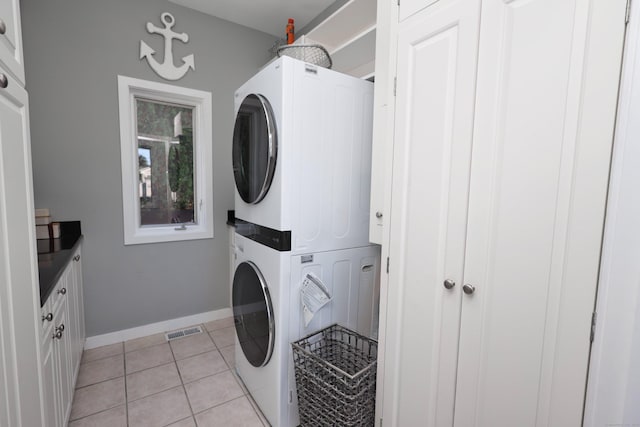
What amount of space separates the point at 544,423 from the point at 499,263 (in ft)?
1.35

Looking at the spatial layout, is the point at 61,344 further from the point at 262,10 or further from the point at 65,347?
the point at 262,10

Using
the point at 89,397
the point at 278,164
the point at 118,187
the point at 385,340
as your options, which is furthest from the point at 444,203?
the point at 118,187

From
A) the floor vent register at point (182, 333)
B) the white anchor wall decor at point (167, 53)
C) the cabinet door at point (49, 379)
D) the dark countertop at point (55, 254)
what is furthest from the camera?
the floor vent register at point (182, 333)

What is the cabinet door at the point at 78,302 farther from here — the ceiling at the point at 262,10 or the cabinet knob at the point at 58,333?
the ceiling at the point at 262,10

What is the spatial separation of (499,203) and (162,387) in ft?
7.32

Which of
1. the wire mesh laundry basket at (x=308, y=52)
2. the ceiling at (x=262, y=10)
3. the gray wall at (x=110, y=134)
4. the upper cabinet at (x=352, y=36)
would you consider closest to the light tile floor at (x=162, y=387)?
the gray wall at (x=110, y=134)

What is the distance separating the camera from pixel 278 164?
54.7 inches

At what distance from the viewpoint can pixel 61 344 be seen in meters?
1.42

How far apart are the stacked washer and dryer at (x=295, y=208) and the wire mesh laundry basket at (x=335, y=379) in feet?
0.26

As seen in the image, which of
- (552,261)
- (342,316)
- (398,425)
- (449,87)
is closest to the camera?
(552,261)

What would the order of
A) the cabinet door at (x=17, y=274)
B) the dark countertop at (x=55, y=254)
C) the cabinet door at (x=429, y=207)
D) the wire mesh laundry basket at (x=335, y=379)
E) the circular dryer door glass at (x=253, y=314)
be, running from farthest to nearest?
the circular dryer door glass at (x=253, y=314)
the wire mesh laundry basket at (x=335, y=379)
the dark countertop at (x=55, y=254)
the cabinet door at (x=429, y=207)
the cabinet door at (x=17, y=274)

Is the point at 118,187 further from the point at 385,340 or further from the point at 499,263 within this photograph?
the point at 499,263

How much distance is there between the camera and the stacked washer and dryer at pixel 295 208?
140 cm

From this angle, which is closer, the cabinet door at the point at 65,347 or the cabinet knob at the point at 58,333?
the cabinet knob at the point at 58,333
